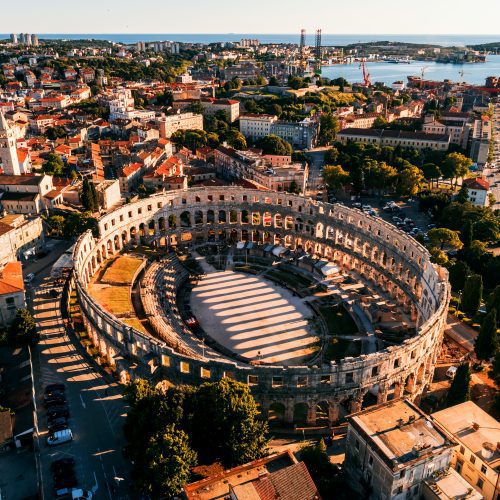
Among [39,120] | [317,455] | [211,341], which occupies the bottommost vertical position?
→ [211,341]

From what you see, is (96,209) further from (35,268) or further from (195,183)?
(195,183)

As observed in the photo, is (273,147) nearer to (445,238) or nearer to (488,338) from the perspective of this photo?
(445,238)

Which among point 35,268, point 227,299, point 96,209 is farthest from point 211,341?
point 96,209

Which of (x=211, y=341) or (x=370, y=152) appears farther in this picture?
(x=370, y=152)

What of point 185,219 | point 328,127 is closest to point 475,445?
point 185,219

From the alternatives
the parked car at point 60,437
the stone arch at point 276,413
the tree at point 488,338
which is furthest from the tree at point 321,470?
the tree at point 488,338

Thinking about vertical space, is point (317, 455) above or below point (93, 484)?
above
